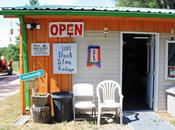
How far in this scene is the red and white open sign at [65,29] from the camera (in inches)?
320

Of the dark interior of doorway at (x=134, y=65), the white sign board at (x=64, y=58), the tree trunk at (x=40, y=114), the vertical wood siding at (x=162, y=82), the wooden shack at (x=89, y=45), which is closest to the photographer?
the tree trunk at (x=40, y=114)

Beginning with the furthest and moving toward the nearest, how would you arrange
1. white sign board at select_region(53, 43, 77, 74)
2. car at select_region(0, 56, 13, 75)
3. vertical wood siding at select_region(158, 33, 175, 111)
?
car at select_region(0, 56, 13, 75) < vertical wood siding at select_region(158, 33, 175, 111) < white sign board at select_region(53, 43, 77, 74)

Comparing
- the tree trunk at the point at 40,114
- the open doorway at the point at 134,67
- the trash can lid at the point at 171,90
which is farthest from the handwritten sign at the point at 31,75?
the open doorway at the point at 134,67

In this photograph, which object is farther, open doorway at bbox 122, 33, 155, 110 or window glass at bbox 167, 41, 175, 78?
open doorway at bbox 122, 33, 155, 110

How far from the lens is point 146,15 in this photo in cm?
771

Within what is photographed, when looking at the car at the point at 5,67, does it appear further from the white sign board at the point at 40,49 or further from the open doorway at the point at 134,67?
the white sign board at the point at 40,49

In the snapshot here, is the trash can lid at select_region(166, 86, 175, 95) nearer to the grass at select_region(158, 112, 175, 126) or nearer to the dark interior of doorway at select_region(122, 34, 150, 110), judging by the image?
the grass at select_region(158, 112, 175, 126)

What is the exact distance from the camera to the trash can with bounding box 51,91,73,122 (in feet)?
24.6

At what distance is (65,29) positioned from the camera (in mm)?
8148

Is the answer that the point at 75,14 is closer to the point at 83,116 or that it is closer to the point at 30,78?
the point at 30,78

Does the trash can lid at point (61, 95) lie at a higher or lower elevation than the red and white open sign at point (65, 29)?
lower

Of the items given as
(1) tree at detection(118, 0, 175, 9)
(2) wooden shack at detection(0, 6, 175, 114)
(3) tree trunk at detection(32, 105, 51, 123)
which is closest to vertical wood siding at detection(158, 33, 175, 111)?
(2) wooden shack at detection(0, 6, 175, 114)

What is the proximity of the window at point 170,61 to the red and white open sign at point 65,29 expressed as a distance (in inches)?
106

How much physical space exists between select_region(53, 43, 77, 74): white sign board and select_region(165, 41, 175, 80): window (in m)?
2.79
